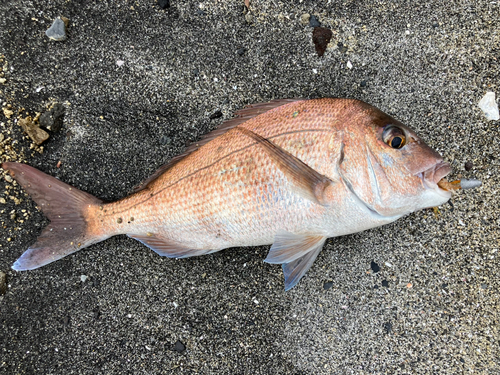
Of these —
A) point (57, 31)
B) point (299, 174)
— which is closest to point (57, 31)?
point (57, 31)

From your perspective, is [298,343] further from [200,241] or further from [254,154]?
[254,154]

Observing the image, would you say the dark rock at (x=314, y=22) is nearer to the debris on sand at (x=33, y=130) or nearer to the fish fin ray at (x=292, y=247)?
the fish fin ray at (x=292, y=247)

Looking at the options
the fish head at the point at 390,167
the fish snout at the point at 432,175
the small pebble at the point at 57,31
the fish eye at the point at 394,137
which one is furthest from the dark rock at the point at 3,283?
the fish snout at the point at 432,175

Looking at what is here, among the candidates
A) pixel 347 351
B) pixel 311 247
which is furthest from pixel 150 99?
pixel 347 351

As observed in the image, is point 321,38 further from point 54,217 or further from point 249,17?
point 54,217

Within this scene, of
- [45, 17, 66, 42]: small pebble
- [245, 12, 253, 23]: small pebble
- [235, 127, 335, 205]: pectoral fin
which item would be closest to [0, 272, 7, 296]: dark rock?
[45, 17, 66, 42]: small pebble
